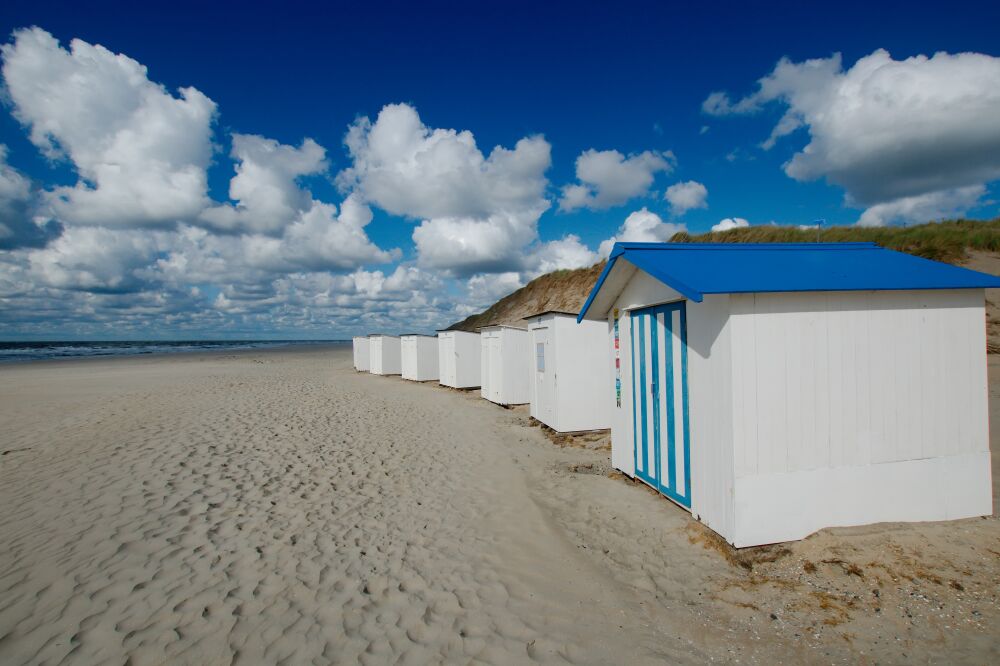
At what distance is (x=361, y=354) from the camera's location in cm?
2909

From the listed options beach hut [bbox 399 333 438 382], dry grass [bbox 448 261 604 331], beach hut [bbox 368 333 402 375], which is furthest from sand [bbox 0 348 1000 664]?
dry grass [bbox 448 261 604 331]

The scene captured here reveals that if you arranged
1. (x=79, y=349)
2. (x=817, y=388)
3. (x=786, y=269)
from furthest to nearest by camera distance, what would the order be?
(x=79, y=349) < (x=786, y=269) < (x=817, y=388)

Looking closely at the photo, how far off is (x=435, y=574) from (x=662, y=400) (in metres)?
3.18

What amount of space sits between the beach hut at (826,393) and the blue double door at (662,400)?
4 centimetres

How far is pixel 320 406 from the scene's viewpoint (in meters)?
14.1

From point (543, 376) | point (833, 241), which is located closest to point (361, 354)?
point (543, 376)

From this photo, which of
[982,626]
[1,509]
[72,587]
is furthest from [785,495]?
[1,509]

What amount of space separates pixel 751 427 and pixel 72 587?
6.05m

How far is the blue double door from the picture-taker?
5316mm

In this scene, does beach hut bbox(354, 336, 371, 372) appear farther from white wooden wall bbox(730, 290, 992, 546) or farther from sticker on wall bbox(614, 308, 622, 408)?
white wooden wall bbox(730, 290, 992, 546)

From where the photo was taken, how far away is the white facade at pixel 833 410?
444 centimetres

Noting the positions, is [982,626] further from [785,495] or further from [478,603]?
[478,603]

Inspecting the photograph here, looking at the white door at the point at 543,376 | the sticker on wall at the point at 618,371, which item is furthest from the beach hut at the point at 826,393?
the white door at the point at 543,376

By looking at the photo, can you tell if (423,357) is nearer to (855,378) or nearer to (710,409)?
(710,409)
